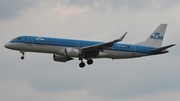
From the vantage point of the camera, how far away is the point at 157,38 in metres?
93.1

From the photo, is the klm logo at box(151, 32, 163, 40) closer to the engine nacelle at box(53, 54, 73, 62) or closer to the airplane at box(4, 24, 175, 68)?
the airplane at box(4, 24, 175, 68)

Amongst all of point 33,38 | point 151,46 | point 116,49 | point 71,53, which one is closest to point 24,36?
point 33,38

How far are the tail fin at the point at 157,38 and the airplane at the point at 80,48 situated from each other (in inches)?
39.6

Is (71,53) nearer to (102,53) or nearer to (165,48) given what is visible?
(102,53)

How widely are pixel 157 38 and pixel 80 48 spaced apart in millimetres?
14322

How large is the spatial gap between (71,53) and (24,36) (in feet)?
23.5

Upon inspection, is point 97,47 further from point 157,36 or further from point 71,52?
point 157,36

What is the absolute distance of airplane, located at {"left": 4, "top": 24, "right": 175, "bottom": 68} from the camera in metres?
83.6

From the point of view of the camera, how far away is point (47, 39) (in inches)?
3312

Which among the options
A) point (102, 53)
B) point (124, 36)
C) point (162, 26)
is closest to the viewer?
point (124, 36)

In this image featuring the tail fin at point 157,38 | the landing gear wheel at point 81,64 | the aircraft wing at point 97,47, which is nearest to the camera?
the aircraft wing at point 97,47

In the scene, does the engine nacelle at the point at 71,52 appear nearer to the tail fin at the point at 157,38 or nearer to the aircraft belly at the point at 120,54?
the aircraft belly at the point at 120,54

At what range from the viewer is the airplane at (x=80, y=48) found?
83.6 m

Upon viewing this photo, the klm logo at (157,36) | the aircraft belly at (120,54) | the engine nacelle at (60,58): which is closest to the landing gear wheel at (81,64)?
the engine nacelle at (60,58)
